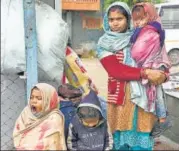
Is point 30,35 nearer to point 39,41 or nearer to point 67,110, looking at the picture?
point 39,41

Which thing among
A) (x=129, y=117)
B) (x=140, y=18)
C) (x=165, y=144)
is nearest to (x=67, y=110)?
(x=129, y=117)

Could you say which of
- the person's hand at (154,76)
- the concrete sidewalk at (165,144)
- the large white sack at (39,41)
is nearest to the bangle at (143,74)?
the person's hand at (154,76)

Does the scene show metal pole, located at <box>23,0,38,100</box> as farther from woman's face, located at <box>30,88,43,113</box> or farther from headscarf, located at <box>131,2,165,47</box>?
headscarf, located at <box>131,2,165,47</box>

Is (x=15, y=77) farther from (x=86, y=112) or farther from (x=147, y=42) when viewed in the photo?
(x=147, y=42)

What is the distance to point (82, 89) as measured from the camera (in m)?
4.00

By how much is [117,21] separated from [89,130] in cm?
88

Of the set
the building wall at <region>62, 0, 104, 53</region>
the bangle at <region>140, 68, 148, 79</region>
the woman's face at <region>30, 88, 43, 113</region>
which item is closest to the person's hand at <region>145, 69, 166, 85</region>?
the bangle at <region>140, 68, 148, 79</region>

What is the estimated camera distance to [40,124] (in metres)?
3.41

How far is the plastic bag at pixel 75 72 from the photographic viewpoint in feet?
12.8

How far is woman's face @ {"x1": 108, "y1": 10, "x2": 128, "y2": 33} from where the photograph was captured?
11.8ft

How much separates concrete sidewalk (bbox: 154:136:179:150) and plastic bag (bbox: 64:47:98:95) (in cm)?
136

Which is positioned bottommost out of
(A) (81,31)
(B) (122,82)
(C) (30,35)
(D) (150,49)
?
(A) (81,31)

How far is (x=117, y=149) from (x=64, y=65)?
0.83 meters

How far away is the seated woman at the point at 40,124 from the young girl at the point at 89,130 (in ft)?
0.46
